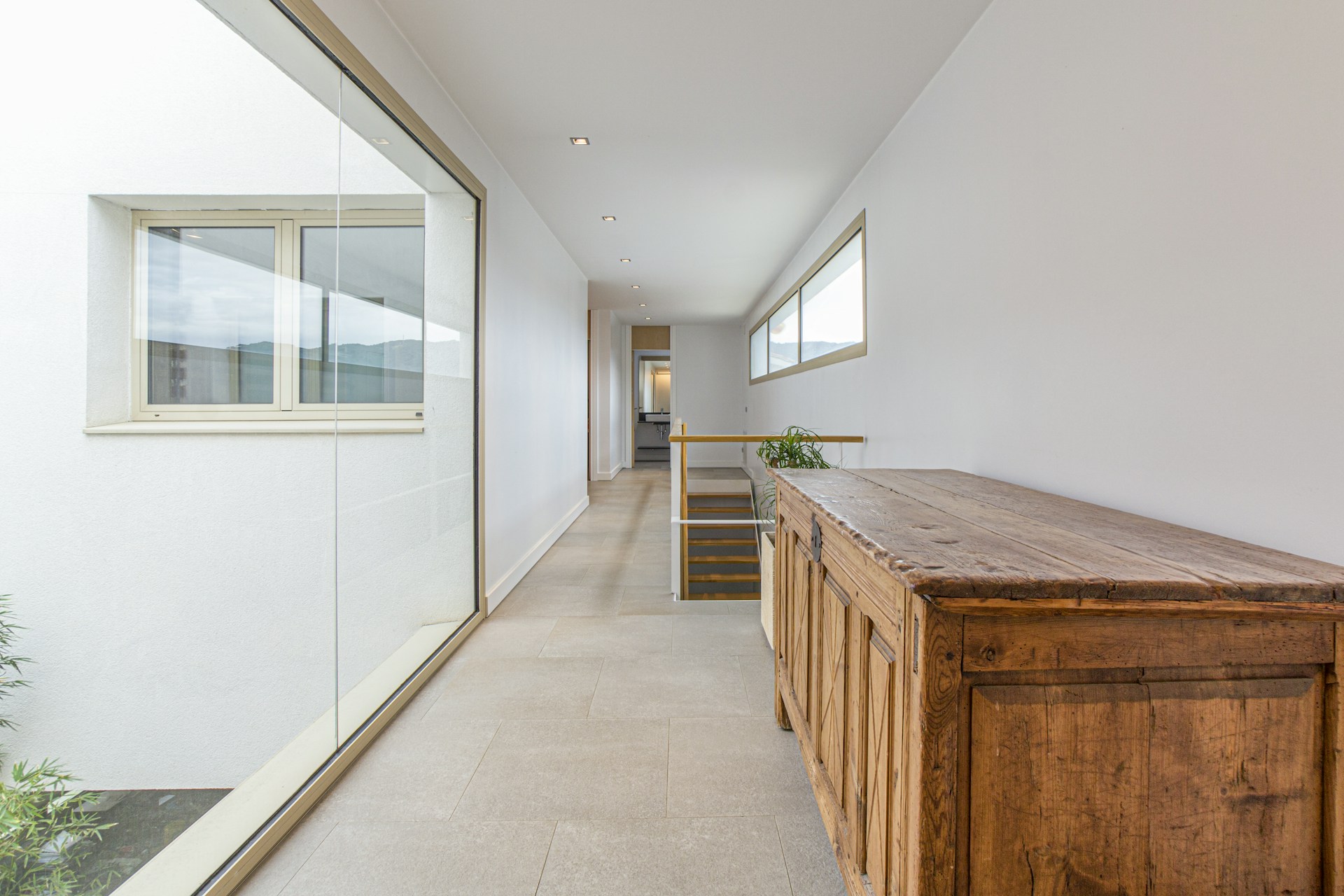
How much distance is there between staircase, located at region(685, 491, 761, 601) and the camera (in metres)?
3.62

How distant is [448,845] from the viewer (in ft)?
4.90

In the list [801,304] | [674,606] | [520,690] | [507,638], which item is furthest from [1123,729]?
[801,304]

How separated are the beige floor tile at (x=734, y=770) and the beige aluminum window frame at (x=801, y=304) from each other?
7.30 ft

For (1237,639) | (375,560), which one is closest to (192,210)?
(375,560)

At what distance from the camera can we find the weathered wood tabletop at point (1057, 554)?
27.9 inches

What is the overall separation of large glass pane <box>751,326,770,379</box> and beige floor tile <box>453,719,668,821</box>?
596 centimetres

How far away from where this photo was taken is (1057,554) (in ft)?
2.73

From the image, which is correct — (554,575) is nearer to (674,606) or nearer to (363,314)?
(674,606)

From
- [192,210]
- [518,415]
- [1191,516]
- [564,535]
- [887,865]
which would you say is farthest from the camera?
[564,535]

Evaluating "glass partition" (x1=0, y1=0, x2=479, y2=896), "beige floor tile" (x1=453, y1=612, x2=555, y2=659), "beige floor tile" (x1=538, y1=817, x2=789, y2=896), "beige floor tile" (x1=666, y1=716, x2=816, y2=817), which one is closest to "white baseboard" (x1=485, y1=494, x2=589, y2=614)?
"beige floor tile" (x1=453, y1=612, x2=555, y2=659)

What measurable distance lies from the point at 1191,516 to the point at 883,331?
2034mm

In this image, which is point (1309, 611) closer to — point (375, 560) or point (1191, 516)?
point (1191, 516)

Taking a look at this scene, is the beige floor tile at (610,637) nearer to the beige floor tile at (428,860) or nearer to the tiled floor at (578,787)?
the tiled floor at (578,787)

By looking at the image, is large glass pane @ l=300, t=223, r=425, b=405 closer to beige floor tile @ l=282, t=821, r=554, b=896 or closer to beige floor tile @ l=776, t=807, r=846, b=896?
beige floor tile @ l=282, t=821, r=554, b=896
